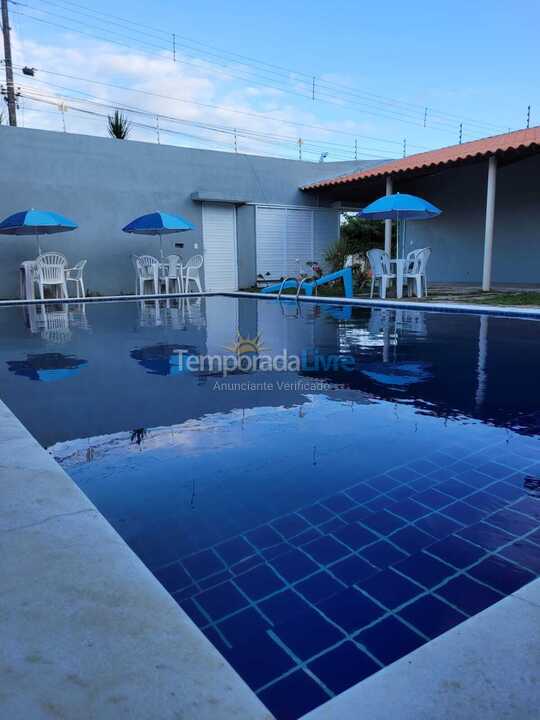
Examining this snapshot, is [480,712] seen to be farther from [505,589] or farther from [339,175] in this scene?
[339,175]

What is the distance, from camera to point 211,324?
7645 millimetres

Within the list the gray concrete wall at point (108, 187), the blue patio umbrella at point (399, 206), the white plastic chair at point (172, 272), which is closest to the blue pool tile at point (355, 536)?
the blue patio umbrella at point (399, 206)

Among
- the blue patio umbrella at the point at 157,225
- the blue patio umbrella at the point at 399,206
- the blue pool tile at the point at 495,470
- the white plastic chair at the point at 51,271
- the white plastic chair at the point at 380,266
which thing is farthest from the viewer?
the blue patio umbrella at the point at 157,225

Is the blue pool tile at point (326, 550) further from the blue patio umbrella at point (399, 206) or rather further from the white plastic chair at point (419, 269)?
the white plastic chair at point (419, 269)

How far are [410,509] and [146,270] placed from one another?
467 inches

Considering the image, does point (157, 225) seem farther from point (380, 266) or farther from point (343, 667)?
point (343, 667)

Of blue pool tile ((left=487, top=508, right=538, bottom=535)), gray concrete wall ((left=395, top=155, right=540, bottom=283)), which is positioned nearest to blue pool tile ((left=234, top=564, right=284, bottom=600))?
blue pool tile ((left=487, top=508, right=538, bottom=535))

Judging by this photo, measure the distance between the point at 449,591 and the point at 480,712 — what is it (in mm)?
542

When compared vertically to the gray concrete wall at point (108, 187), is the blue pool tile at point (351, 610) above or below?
below

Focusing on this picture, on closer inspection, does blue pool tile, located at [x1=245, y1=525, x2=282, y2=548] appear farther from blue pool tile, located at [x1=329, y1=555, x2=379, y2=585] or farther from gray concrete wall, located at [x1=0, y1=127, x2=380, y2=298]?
gray concrete wall, located at [x1=0, y1=127, x2=380, y2=298]

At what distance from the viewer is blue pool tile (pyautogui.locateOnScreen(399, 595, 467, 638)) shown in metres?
1.33

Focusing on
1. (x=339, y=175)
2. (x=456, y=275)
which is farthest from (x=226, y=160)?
(x=456, y=275)

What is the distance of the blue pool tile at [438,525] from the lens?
1.80m

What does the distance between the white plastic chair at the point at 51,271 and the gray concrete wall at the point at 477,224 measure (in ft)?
29.8
